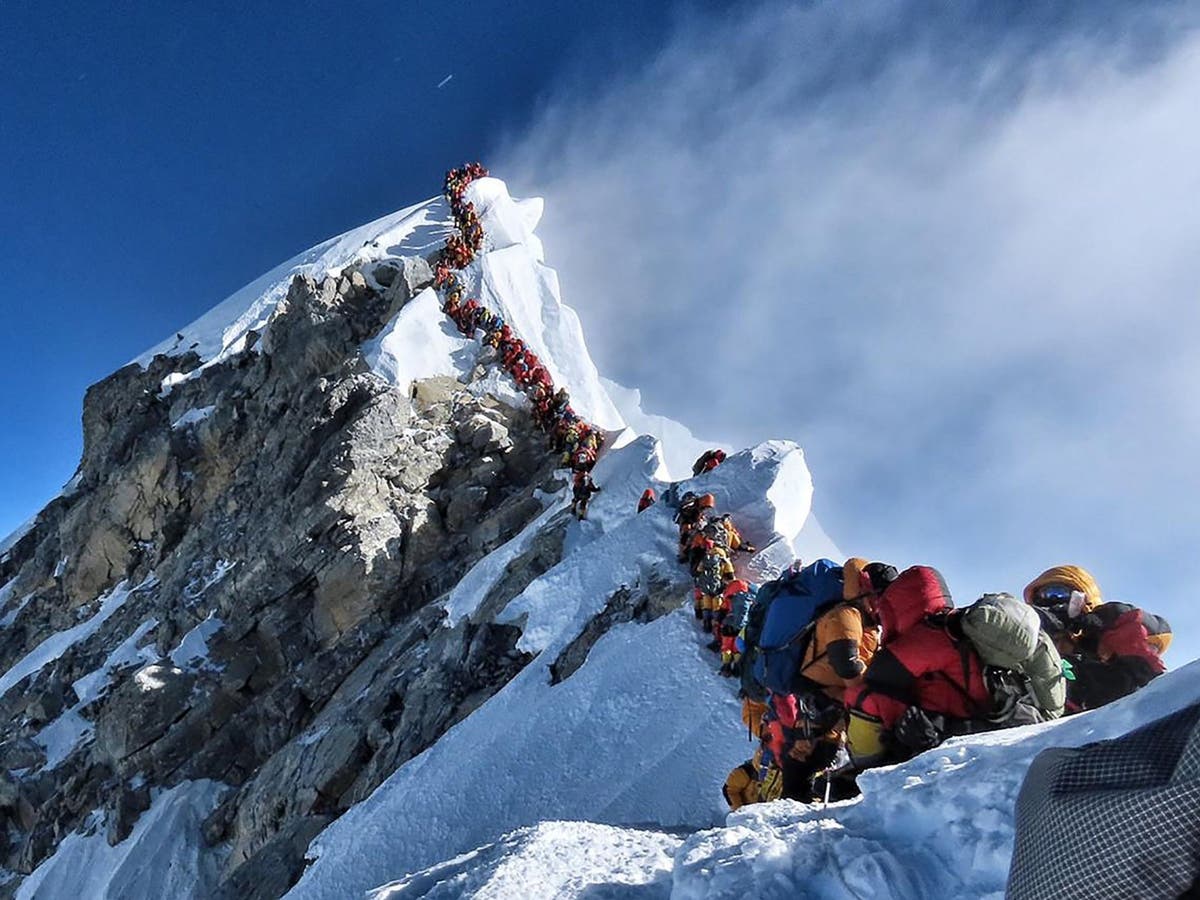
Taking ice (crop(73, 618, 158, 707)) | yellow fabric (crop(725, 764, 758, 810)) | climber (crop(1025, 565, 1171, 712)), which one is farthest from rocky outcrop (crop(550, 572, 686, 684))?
ice (crop(73, 618, 158, 707))

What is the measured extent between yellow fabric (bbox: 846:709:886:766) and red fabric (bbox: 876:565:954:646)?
569mm

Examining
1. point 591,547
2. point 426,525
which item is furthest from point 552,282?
point 591,547

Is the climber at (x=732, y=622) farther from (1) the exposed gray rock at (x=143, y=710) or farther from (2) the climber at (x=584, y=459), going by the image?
(1) the exposed gray rock at (x=143, y=710)

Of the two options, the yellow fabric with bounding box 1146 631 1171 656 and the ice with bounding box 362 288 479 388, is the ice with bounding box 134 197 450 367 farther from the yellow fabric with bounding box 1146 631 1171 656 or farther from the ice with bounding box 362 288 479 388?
the yellow fabric with bounding box 1146 631 1171 656

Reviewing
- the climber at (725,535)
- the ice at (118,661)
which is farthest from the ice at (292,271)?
the climber at (725,535)

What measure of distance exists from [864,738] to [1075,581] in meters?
3.09

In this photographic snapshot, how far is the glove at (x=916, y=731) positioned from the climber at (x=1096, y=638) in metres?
1.87

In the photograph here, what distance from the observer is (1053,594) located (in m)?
6.38

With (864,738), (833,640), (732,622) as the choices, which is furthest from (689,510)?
(864,738)

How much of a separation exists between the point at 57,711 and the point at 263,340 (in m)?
15.5

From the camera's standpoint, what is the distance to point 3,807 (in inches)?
848

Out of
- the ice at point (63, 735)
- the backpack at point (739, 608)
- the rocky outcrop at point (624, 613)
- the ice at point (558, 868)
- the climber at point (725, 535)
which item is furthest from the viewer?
the ice at point (63, 735)

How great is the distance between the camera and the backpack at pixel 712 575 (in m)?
10.2

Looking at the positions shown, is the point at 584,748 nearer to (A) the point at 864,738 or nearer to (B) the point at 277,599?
(A) the point at 864,738
